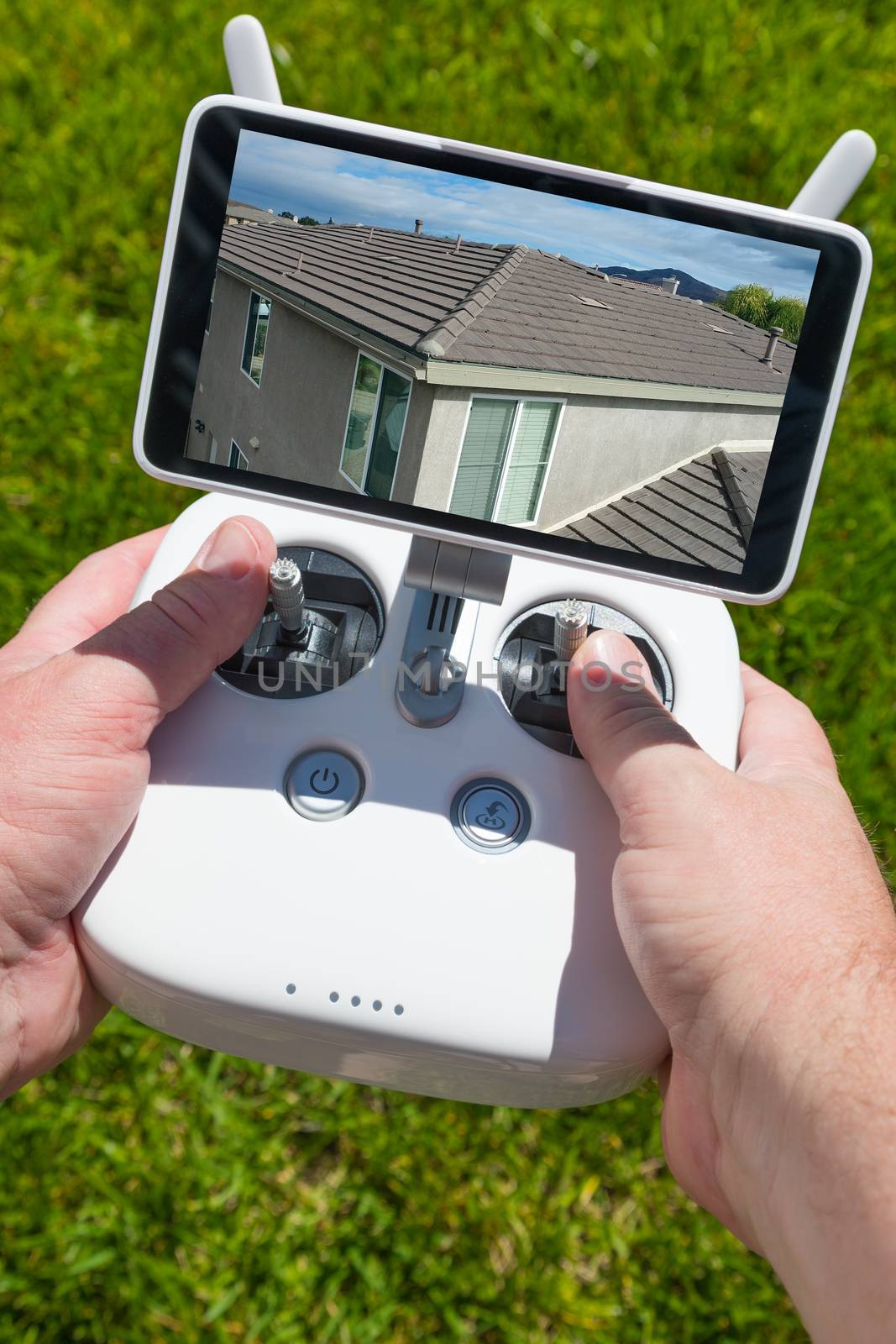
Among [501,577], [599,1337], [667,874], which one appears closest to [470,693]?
[501,577]

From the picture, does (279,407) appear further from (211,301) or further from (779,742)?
(779,742)

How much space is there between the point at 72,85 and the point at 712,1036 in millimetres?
2263

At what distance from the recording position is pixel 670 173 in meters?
2.08

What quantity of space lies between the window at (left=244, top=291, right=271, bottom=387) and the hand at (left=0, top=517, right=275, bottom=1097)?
183mm

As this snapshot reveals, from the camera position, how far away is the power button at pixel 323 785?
101cm

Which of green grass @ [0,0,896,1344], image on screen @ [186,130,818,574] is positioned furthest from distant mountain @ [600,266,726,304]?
green grass @ [0,0,896,1344]

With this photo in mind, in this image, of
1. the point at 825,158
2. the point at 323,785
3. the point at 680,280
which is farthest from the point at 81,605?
the point at 825,158

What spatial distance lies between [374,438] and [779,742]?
1.76 feet

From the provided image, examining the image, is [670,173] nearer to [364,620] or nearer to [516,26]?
[516,26]

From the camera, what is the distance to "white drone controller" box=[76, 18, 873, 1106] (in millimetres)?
927

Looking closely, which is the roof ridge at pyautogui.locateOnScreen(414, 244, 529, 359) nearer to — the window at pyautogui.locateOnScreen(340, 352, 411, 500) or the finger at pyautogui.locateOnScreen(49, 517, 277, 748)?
the window at pyautogui.locateOnScreen(340, 352, 411, 500)

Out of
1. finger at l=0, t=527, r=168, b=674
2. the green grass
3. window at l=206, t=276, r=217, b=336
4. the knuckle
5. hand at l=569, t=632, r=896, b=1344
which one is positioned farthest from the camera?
the green grass

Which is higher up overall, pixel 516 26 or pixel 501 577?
pixel 516 26

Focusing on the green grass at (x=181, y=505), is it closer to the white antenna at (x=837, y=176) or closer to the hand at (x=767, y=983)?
the hand at (x=767, y=983)
